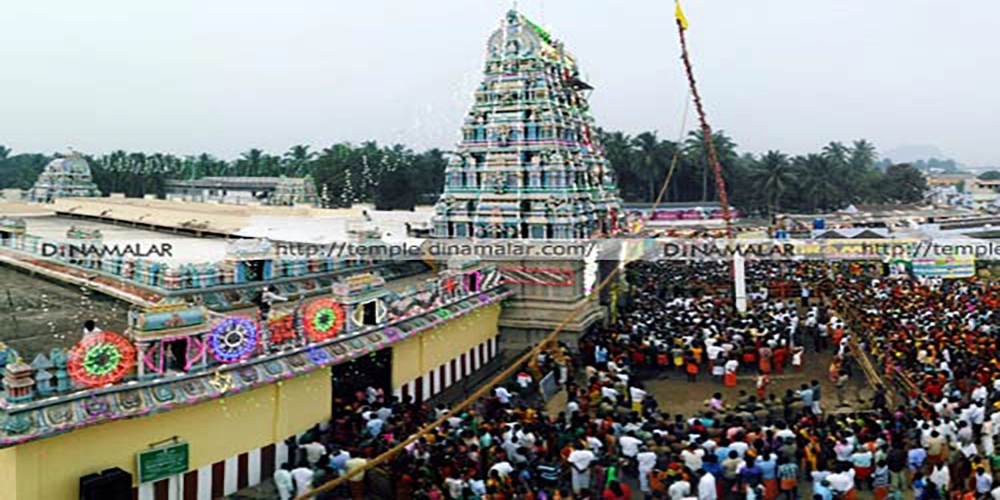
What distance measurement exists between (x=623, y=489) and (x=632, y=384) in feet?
17.9

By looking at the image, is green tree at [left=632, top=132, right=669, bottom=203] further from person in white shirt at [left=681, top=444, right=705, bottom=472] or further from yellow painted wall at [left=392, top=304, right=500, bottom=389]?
person in white shirt at [left=681, top=444, right=705, bottom=472]

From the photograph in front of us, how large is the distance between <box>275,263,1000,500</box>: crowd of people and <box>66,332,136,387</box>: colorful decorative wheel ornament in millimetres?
2602

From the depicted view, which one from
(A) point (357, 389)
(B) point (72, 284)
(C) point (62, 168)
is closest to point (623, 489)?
(A) point (357, 389)

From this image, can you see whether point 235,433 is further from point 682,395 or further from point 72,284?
point 682,395

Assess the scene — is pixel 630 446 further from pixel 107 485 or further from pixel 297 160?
pixel 297 160

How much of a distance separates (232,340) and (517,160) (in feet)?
43.6

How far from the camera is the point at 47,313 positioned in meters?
14.9

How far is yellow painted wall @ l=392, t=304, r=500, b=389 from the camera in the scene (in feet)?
52.3

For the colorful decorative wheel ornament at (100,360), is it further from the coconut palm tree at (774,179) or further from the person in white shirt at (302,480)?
the coconut palm tree at (774,179)

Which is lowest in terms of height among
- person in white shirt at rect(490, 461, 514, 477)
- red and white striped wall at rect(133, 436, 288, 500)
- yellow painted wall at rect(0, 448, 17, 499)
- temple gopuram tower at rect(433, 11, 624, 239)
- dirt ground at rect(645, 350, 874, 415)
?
dirt ground at rect(645, 350, 874, 415)

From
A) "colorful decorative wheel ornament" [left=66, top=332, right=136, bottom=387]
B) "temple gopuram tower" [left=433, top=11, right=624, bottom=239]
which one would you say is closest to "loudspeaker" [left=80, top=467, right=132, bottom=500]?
"colorful decorative wheel ornament" [left=66, top=332, right=136, bottom=387]

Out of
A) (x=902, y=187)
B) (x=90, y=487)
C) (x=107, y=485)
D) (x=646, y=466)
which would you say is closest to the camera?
(x=90, y=487)

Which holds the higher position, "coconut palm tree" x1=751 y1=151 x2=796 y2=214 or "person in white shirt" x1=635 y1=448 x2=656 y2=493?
"coconut palm tree" x1=751 y1=151 x2=796 y2=214

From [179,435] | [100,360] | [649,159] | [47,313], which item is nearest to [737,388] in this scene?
[179,435]
